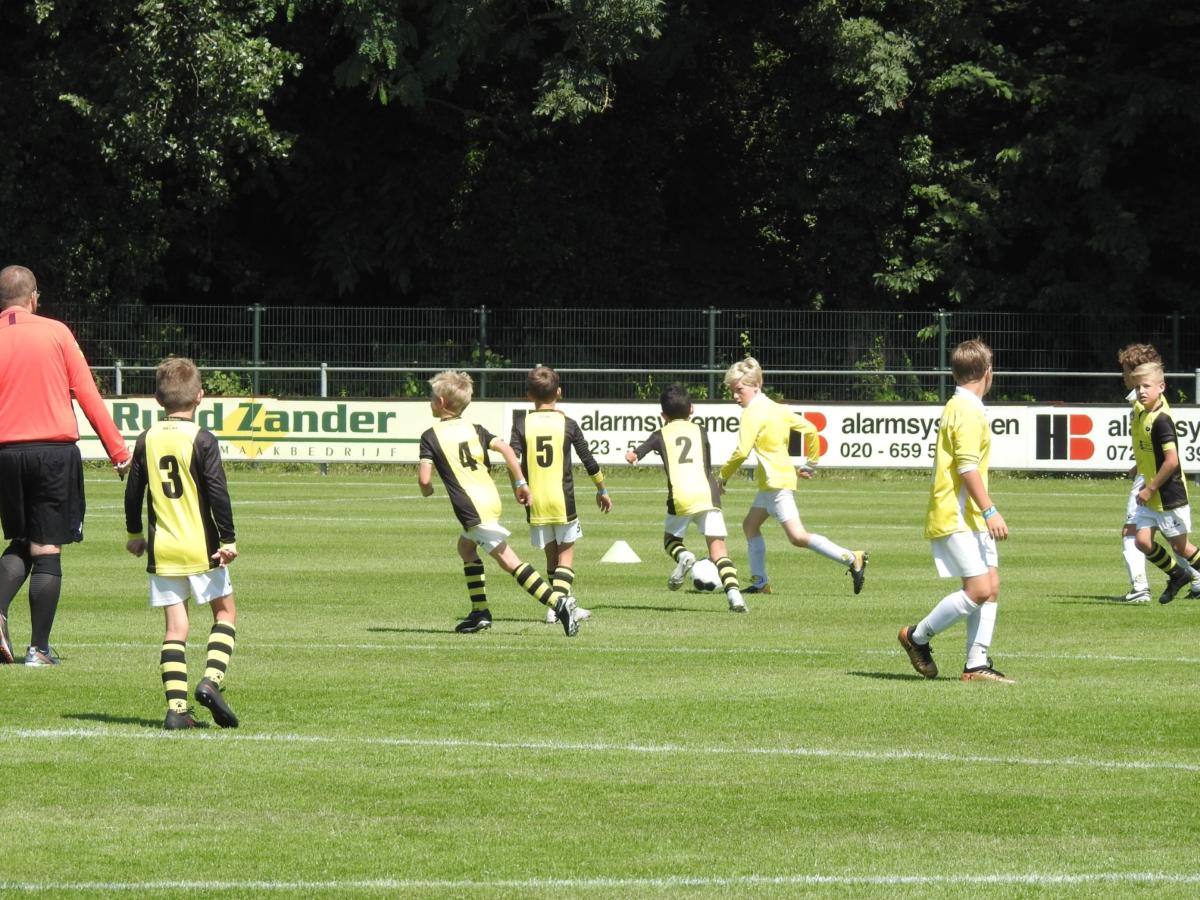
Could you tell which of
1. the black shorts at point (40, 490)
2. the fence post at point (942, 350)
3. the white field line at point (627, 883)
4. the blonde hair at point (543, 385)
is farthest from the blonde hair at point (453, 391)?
the fence post at point (942, 350)

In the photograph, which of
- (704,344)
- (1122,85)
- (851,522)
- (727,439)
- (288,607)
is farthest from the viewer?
(1122,85)

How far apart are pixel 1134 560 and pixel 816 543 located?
2381 millimetres

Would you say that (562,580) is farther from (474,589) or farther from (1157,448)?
(1157,448)

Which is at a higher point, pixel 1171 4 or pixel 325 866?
pixel 1171 4

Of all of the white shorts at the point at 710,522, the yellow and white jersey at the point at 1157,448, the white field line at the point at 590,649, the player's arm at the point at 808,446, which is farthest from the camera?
the player's arm at the point at 808,446

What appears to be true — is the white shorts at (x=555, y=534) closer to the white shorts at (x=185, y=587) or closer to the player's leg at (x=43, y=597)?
the player's leg at (x=43, y=597)

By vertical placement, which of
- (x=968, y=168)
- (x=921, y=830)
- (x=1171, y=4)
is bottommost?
(x=921, y=830)

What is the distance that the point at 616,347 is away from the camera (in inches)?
1340

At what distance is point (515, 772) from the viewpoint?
26.2 ft

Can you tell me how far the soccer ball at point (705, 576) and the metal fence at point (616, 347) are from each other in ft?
56.6

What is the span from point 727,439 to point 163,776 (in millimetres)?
23757

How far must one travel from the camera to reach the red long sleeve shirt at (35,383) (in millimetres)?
10859

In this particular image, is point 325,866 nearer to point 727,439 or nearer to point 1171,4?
point 727,439

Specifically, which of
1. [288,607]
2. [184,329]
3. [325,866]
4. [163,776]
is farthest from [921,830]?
[184,329]
